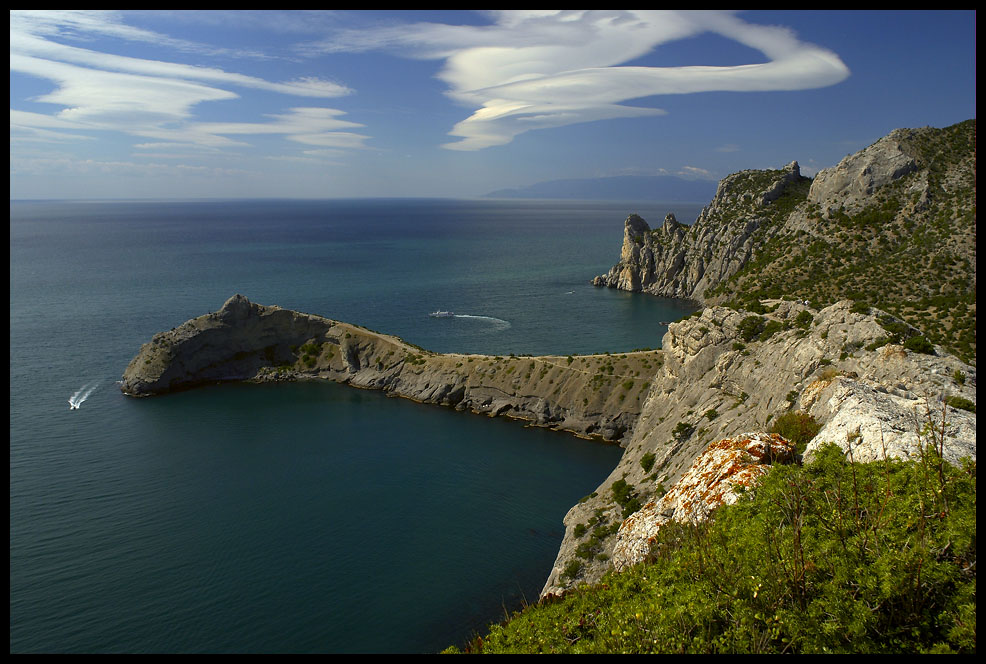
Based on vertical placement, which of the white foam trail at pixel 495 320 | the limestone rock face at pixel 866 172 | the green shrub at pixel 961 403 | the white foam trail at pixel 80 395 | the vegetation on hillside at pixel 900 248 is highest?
the limestone rock face at pixel 866 172

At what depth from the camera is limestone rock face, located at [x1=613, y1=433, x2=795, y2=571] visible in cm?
1583

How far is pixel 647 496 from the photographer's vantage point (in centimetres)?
3028

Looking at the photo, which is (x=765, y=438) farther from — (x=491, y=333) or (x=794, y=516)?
(x=491, y=333)

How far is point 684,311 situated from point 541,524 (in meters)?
82.1

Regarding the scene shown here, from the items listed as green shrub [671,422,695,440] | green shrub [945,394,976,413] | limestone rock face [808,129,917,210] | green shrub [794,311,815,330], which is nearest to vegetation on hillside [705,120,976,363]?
limestone rock face [808,129,917,210]

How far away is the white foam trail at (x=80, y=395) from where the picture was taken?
2457 inches

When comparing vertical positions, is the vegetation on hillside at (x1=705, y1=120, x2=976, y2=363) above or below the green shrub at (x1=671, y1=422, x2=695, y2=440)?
above

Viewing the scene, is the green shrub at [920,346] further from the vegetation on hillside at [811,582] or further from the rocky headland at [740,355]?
the vegetation on hillside at [811,582]

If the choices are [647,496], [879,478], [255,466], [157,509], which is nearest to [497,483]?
[647,496]

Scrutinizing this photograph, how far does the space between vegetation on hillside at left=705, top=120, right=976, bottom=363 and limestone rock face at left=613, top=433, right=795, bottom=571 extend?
38.8 metres

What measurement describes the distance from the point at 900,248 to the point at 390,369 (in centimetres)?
6819

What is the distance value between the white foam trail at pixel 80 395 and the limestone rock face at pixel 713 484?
65.9 m

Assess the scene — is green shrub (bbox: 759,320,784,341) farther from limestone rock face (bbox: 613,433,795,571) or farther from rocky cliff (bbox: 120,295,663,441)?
rocky cliff (bbox: 120,295,663,441)

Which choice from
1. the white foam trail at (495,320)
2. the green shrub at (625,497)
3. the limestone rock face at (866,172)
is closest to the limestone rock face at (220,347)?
the white foam trail at (495,320)
